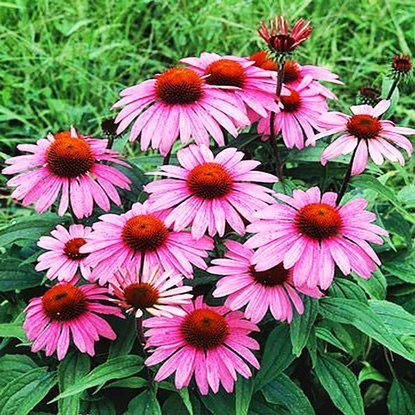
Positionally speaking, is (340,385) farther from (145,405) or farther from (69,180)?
(69,180)

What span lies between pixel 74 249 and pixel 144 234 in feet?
0.55

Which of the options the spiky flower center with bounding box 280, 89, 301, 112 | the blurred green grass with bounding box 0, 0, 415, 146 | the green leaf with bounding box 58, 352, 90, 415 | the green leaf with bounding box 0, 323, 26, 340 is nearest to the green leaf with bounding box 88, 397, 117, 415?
the green leaf with bounding box 58, 352, 90, 415

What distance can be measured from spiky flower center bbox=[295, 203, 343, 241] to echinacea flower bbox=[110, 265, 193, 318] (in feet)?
0.60

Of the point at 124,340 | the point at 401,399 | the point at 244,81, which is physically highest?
the point at 244,81

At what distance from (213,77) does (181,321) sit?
46 centimetres

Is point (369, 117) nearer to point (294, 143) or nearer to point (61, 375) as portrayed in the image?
point (294, 143)

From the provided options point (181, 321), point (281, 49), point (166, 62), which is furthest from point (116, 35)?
point (181, 321)

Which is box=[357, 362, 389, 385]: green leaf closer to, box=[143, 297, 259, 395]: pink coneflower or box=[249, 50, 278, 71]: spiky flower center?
box=[143, 297, 259, 395]: pink coneflower

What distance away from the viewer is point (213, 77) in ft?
4.22

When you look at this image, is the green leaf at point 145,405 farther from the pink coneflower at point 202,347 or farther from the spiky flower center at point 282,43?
the spiky flower center at point 282,43

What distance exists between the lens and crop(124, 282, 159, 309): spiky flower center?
3.09 feet

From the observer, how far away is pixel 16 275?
52.9 inches

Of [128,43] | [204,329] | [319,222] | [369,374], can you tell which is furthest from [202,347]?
[128,43]

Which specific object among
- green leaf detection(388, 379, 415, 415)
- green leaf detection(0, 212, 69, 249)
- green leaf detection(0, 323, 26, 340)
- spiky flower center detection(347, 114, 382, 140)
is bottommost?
green leaf detection(388, 379, 415, 415)
